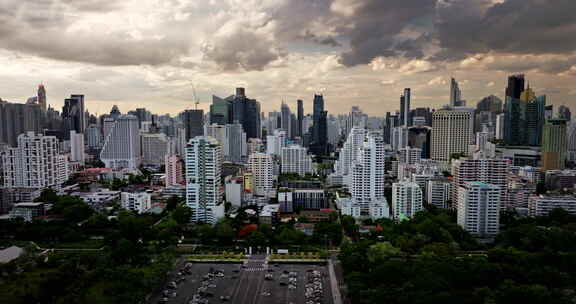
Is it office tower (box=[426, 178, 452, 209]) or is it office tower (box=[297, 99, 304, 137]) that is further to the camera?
office tower (box=[297, 99, 304, 137])

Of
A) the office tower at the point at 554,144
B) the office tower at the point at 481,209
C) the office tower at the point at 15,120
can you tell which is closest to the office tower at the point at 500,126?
the office tower at the point at 554,144

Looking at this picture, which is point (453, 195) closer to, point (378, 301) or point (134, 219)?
point (378, 301)

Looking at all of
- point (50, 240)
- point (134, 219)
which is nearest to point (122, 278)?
point (134, 219)

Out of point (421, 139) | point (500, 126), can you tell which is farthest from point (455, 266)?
point (500, 126)

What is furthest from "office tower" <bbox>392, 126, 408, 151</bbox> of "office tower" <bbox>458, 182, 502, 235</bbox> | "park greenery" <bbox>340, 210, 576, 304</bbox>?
"park greenery" <bbox>340, 210, 576, 304</bbox>

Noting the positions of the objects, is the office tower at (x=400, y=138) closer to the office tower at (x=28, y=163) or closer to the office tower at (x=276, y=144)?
the office tower at (x=276, y=144)

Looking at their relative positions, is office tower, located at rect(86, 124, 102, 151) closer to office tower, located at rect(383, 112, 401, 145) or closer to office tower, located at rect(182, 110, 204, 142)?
office tower, located at rect(182, 110, 204, 142)

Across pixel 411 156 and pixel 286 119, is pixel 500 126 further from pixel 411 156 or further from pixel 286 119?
pixel 286 119
